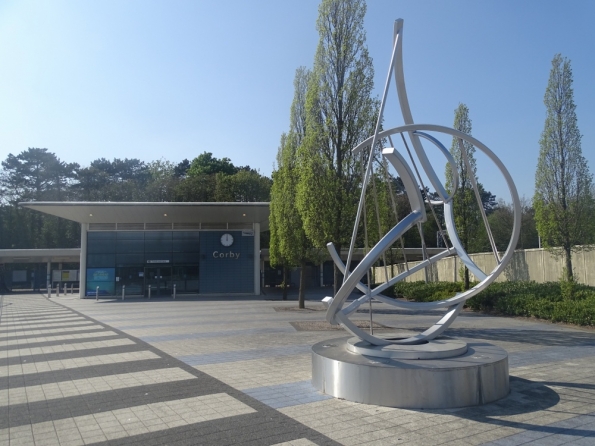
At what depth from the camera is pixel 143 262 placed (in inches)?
1385

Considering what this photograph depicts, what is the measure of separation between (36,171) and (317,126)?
57.1 m

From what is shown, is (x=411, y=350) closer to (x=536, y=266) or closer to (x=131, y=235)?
(x=536, y=266)

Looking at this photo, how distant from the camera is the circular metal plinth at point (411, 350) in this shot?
7650mm

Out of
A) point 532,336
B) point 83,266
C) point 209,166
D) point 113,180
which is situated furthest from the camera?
point 113,180

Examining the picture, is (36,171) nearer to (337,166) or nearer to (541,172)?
(337,166)

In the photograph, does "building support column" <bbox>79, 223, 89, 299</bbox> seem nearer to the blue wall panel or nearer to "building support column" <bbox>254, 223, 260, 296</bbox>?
the blue wall panel

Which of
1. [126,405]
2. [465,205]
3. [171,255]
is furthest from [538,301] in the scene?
[171,255]

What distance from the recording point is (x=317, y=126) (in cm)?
1952

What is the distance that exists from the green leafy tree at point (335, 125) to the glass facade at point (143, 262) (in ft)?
59.0

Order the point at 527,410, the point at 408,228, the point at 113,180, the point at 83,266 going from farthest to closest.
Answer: the point at 113,180 → the point at 83,266 → the point at 408,228 → the point at 527,410

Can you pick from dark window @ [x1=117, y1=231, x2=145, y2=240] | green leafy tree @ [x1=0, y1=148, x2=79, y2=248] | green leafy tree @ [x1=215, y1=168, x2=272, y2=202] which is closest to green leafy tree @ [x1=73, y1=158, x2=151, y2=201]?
green leafy tree @ [x1=0, y1=148, x2=79, y2=248]

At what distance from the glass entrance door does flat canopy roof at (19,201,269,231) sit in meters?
3.28

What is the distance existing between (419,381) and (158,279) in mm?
30495

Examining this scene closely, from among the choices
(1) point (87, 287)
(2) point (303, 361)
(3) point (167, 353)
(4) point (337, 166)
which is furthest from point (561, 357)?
(1) point (87, 287)
